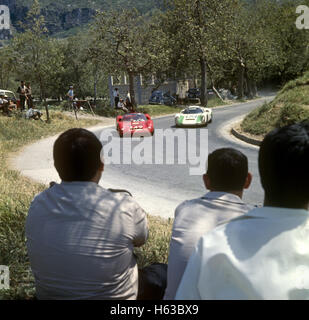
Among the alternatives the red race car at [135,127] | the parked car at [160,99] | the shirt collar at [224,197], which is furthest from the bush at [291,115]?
the parked car at [160,99]

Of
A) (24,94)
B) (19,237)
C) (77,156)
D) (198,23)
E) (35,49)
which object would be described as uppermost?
(198,23)

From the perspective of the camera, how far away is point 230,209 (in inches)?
87.8

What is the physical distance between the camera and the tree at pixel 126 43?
2983 cm

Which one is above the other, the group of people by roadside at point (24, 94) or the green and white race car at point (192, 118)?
the group of people by roadside at point (24, 94)

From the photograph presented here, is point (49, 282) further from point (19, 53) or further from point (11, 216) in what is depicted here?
point (19, 53)

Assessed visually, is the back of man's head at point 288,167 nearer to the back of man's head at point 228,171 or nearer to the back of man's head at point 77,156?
the back of man's head at point 228,171

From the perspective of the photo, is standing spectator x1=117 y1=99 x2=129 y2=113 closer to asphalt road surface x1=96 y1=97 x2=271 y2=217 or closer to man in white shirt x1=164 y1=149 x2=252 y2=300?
asphalt road surface x1=96 y1=97 x2=271 y2=217

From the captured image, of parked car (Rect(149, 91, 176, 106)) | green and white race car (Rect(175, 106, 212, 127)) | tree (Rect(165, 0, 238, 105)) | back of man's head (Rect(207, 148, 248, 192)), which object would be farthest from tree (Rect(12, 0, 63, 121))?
back of man's head (Rect(207, 148, 248, 192))

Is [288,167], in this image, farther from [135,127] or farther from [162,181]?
[135,127]

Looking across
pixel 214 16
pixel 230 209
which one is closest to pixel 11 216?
pixel 230 209

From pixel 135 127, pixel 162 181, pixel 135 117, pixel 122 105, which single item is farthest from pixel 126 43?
pixel 162 181

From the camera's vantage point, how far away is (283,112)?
1463cm

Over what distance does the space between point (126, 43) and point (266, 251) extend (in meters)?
30.4

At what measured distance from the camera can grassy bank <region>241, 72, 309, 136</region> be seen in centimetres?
1399
